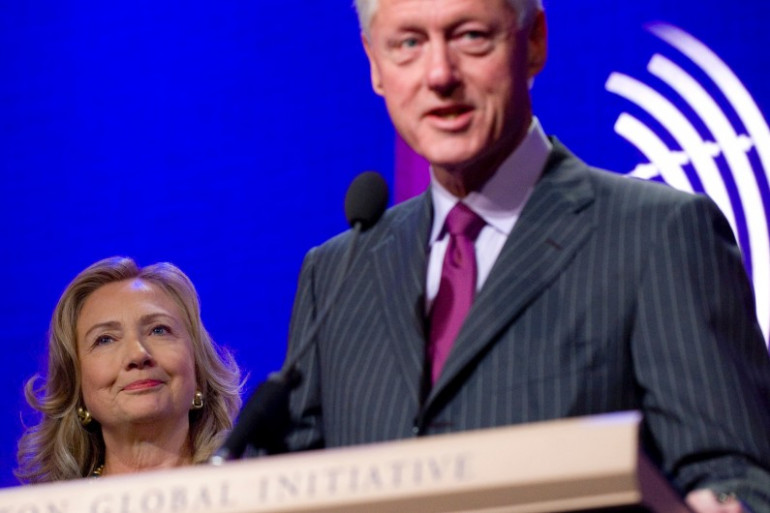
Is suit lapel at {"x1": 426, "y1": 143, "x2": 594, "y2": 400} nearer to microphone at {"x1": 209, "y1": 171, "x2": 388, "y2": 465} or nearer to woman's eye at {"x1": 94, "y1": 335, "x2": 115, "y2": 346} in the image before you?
microphone at {"x1": 209, "y1": 171, "x2": 388, "y2": 465}

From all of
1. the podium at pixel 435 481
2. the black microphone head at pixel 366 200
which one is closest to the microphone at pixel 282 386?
the black microphone head at pixel 366 200

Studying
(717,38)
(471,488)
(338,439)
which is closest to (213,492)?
(471,488)

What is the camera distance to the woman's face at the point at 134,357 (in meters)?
2.92

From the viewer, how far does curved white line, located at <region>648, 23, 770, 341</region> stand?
2.58 meters

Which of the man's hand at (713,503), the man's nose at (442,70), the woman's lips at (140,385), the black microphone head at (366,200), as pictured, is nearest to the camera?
the man's hand at (713,503)

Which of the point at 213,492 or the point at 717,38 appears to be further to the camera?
the point at 717,38

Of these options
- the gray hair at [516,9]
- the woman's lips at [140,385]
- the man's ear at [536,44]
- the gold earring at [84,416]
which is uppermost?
the gray hair at [516,9]

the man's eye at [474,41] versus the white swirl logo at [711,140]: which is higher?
the white swirl logo at [711,140]

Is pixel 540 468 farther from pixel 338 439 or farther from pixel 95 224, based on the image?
pixel 95 224

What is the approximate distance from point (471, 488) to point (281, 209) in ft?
7.40

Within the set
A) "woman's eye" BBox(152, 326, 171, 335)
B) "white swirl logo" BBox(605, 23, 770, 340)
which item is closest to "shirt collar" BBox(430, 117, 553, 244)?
"white swirl logo" BBox(605, 23, 770, 340)

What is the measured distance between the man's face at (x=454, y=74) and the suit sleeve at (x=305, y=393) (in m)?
0.27

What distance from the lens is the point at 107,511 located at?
1.03 m

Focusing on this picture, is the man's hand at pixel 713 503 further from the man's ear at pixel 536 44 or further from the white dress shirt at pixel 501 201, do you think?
the man's ear at pixel 536 44
